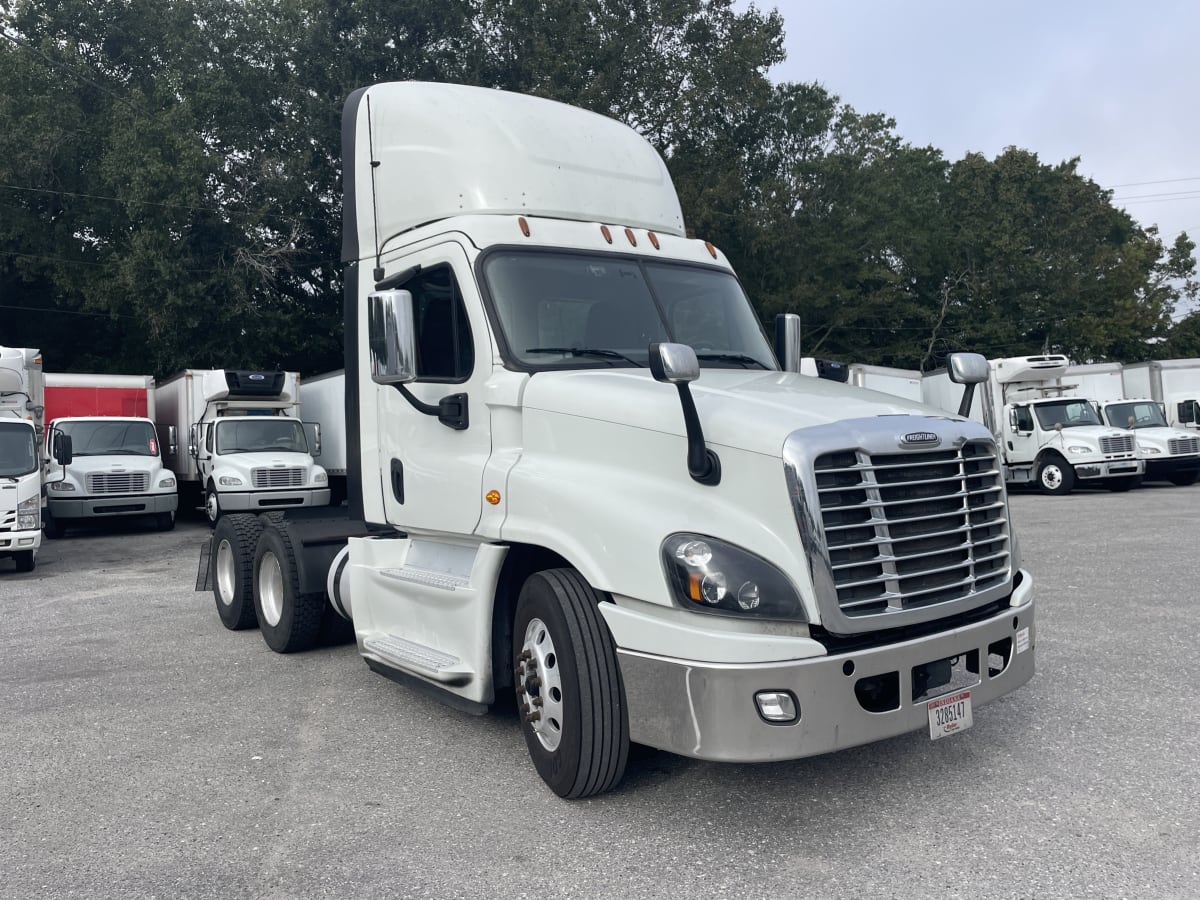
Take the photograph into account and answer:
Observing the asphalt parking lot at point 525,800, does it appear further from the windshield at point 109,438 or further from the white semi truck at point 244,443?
the windshield at point 109,438

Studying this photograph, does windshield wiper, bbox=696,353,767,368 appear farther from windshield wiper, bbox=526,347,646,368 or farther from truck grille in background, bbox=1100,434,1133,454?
truck grille in background, bbox=1100,434,1133,454

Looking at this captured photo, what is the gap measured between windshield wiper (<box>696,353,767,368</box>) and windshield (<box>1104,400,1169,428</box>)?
21.8 m

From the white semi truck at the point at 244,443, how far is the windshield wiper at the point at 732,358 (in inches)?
592

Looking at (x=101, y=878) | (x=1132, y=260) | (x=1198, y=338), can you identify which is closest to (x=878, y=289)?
(x=1132, y=260)

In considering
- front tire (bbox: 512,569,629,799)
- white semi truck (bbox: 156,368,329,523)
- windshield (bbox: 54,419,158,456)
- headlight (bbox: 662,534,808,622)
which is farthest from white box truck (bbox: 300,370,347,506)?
headlight (bbox: 662,534,808,622)

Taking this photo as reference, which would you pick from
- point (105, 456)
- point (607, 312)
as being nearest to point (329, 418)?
point (105, 456)

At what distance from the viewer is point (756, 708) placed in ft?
12.7

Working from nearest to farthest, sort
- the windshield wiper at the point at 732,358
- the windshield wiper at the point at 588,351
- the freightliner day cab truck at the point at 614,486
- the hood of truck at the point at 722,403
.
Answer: the freightliner day cab truck at the point at 614,486 < the hood of truck at the point at 722,403 < the windshield wiper at the point at 588,351 < the windshield wiper at the point at 732,358

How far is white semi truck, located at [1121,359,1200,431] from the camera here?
2745 cm

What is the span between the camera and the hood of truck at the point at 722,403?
4.18 meters

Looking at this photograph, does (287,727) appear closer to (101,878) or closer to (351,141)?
(101,878)

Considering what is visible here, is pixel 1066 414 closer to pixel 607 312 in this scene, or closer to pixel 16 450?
pixel 16 450

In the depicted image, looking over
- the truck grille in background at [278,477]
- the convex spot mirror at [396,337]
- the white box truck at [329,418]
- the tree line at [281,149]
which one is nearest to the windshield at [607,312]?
the convex spot mirror at [396,337]

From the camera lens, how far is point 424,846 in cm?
416
